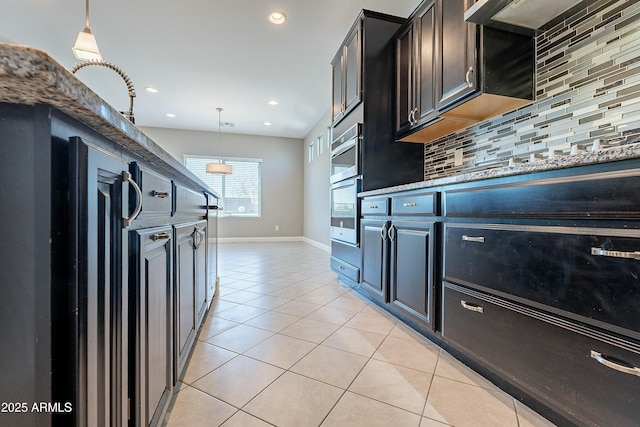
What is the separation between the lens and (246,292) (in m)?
2.62

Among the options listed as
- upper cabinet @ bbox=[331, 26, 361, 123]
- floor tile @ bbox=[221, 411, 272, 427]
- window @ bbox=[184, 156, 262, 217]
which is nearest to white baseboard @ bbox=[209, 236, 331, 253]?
window @ bbox=[184, 156, 262, 217]

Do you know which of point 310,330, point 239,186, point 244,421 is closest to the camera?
point 244,421

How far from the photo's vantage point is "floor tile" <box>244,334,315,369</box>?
1.42 metres

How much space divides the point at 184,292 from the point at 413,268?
1.24 metres

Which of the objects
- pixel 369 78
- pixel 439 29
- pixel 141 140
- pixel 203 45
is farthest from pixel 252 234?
pixel 141 140

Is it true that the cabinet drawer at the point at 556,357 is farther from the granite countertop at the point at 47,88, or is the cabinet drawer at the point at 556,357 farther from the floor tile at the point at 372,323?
the granite countertop at the point at 47,88

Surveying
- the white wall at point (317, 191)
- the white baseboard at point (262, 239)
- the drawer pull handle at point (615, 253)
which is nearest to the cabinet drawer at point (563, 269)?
the drawer pull handle at point (615, 253)

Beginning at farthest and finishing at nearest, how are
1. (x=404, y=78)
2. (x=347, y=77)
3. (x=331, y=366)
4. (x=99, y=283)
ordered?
(x=347, y=77)
(x=404, y=78)
(x=331, y=366)
(x=99, y=283)

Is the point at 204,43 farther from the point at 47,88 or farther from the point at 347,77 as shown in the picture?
the point at 47,88

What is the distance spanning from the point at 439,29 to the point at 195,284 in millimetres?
2224

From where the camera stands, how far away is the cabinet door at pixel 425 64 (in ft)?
6.61

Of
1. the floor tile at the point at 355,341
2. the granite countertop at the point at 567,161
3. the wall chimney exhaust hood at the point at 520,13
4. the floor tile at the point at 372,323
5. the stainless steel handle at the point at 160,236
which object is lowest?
the floor tile at the point at 372,323

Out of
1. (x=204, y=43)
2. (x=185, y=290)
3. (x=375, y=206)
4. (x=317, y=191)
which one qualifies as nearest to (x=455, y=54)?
(x=375, y=206)

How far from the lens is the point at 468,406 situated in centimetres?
109
